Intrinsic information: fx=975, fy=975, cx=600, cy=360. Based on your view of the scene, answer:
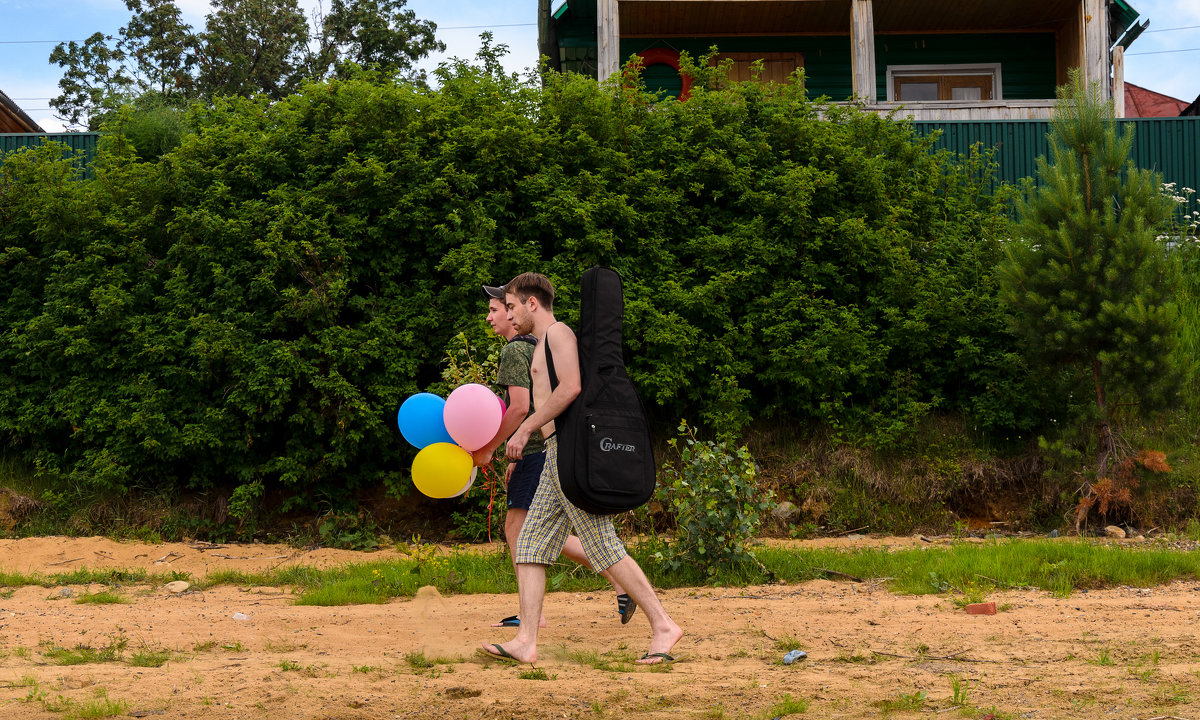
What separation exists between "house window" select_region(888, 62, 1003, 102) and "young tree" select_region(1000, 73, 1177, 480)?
8.21 metres

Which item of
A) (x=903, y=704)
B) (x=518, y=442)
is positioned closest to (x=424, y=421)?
(x=518, y=442)

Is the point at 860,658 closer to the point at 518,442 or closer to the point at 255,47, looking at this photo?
the point at 518,442

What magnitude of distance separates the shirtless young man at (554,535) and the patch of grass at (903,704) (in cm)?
101

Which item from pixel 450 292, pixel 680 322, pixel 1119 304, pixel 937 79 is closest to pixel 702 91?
pixel 680 322

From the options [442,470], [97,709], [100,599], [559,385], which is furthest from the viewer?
[100,599]

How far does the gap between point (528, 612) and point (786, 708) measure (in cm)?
131

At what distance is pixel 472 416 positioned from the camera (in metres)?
5.01

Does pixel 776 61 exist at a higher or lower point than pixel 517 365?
higher

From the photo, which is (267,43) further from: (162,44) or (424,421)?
(424,421)

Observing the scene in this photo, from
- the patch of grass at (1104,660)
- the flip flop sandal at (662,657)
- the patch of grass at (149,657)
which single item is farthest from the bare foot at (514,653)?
the patch of grass at (1104,660)

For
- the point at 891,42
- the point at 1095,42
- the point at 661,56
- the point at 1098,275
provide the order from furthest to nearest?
1. the point at 891,42
2. the point at 661,56
3. the point at 1095,42
4. the point at 1098,275

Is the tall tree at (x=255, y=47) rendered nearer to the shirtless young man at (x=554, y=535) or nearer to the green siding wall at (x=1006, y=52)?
the green siding wall at (x=1006, y=52)

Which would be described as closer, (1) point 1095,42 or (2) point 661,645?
(2) point 661,645

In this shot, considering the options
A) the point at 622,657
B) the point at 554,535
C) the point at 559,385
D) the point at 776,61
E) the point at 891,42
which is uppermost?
the point at 891,42
